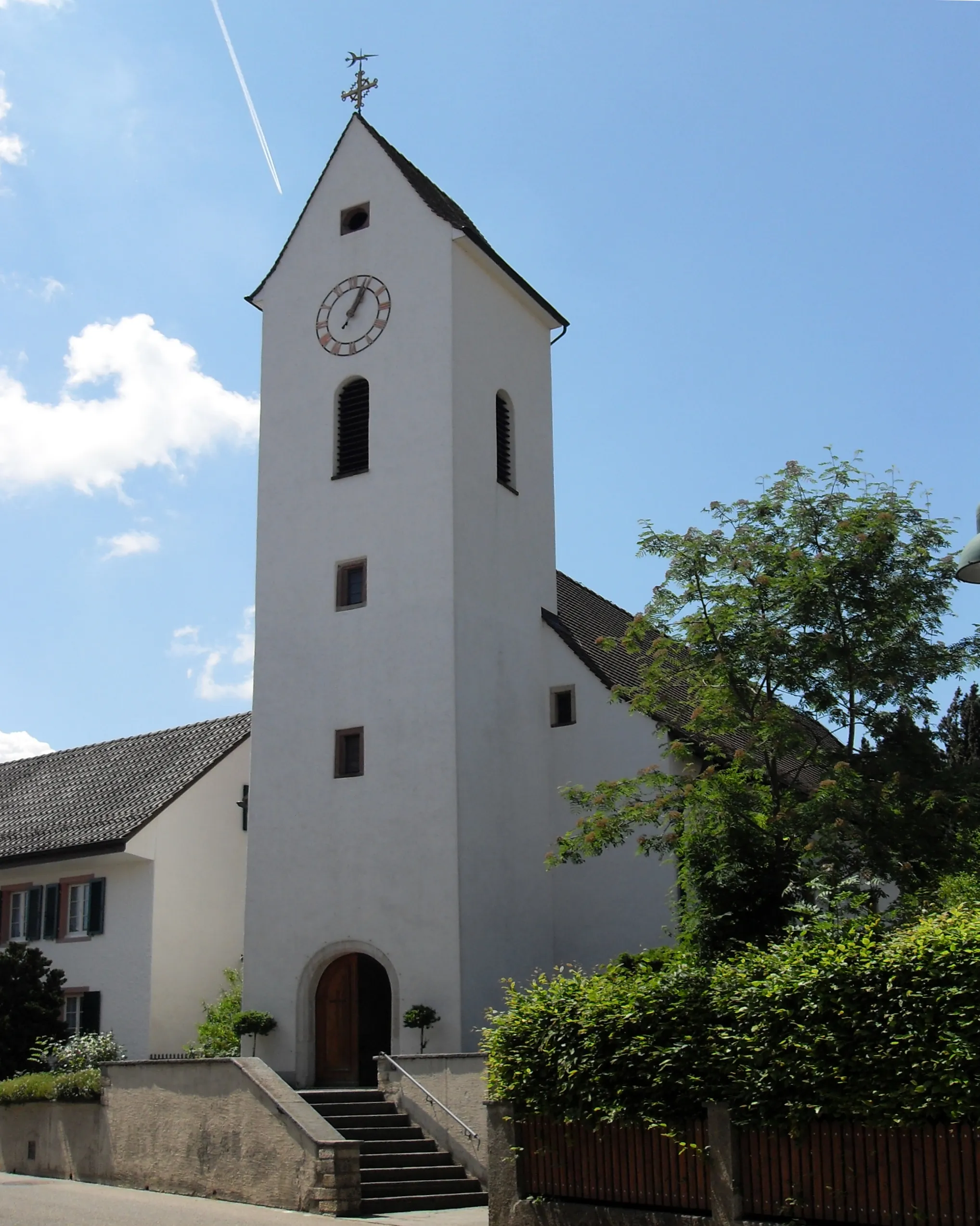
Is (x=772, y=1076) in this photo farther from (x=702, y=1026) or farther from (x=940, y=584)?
(x=940, y=584)

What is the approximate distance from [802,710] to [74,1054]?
536 inches

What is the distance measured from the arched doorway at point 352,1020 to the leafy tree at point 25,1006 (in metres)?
4.57

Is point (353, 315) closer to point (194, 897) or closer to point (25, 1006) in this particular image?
point (194, 897)

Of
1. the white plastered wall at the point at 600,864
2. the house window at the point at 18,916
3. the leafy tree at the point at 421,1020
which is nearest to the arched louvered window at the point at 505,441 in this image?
the white plastered wall at the point at 600,864

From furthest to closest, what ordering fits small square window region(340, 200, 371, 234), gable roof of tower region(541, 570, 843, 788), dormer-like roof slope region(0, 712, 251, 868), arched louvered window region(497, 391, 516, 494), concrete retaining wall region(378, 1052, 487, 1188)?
dormer-like roof slope region(0, 712, 251, 868) → small square window region(340, 200, 371, 234) → arched louvered window region(497, 391, 516, 494) → gable roof of tower region(541, 570, 843, 788) → concrete retaining wall region(378, 1052, 487, 1188)

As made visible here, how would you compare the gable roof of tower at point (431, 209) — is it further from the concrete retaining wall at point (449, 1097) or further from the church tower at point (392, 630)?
the concrete retaining wall at point (449, 1097)

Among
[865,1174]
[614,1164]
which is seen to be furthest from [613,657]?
[865,1174]

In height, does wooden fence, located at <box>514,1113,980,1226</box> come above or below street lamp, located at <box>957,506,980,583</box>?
below

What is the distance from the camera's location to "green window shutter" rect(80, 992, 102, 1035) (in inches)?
1094

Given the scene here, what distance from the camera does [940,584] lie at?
1722 cm

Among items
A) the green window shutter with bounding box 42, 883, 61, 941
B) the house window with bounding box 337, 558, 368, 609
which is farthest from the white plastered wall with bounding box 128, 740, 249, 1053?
the house window with bounding box 337, 558, 368, 609

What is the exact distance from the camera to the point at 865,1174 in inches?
457

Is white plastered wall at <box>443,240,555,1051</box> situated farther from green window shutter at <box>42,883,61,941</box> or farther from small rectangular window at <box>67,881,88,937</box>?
green window shutter at <box>42,883,61,941</box>

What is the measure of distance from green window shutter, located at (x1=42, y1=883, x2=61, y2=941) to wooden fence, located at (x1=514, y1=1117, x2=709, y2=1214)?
1781 centimetres
